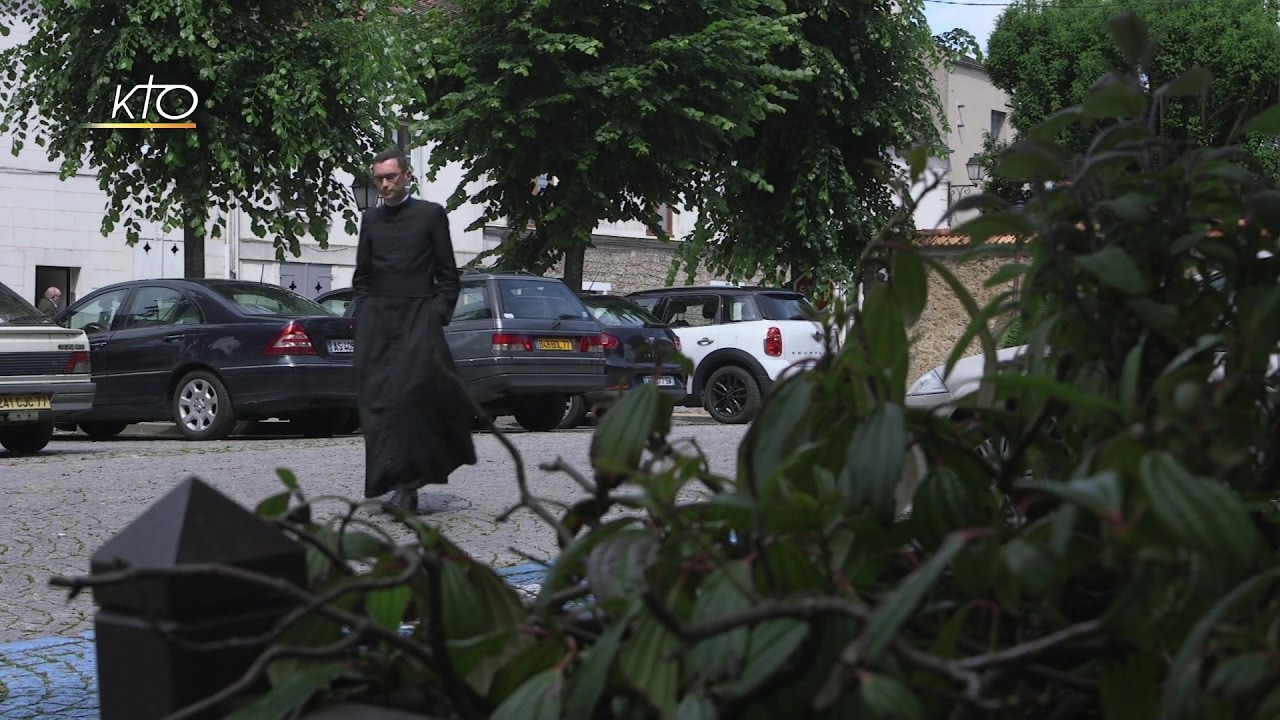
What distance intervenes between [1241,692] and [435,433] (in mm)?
7341

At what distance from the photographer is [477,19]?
25.8m

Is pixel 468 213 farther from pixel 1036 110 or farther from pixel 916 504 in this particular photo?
pixel 916 504

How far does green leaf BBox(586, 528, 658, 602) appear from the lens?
59.2 inches

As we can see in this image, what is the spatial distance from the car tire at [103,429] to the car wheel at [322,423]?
2.16 meters

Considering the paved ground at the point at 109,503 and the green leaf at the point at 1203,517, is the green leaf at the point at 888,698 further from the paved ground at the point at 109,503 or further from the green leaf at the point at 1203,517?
the paved ground at the point at 109,503

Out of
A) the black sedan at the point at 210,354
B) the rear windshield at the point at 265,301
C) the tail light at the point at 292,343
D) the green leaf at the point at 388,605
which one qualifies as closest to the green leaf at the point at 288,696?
the green leaf at the point at 388,605

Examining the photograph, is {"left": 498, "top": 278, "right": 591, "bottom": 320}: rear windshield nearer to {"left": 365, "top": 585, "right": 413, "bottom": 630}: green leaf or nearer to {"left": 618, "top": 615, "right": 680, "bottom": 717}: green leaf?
{"left": 365, "top": 585, "right": 413, "bottom": 630}: green leaf

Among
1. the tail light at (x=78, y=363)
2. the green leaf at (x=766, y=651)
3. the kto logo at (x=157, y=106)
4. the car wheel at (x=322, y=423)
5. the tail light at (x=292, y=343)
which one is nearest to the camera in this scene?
the green leaf at (x=766, y=651)

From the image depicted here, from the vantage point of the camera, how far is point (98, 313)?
1684 centimetres

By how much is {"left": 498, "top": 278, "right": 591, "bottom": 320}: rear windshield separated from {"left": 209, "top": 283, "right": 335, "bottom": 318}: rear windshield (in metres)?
1.86

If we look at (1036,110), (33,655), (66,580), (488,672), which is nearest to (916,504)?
(488,672)

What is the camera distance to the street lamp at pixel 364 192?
2438cm

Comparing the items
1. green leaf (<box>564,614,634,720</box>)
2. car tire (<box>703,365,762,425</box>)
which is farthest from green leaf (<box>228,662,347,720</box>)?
car tire (<box>703,365,762,425</box>)

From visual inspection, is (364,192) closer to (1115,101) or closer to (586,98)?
(586,98)
